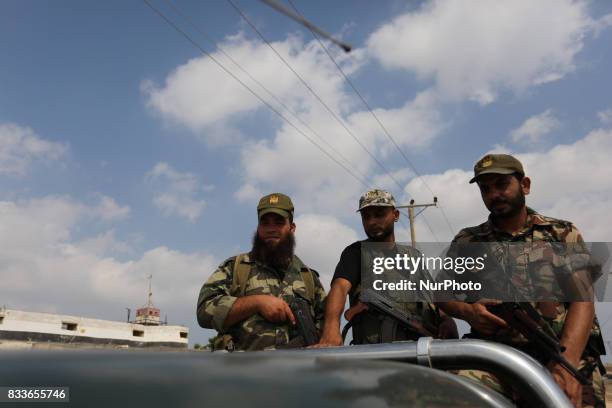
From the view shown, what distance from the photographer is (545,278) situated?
9.11 feet

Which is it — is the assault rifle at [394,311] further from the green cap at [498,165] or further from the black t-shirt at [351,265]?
the green cap at [498,165]

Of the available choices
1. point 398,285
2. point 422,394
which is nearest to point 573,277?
point 398,285

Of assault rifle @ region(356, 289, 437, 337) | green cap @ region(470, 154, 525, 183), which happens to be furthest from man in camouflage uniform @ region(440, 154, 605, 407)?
assault rifle @ region(356, 289, 437, 337)

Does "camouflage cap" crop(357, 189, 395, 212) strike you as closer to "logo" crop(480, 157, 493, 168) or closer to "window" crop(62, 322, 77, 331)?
"logo" crop(480, 157, 493, 168)

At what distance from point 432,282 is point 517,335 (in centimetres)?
72

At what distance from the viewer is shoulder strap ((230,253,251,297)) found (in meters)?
3.31

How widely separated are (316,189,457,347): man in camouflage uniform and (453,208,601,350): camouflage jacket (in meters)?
0.43

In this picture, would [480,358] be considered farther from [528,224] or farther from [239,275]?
[239,275]

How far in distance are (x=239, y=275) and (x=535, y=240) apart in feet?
5.69

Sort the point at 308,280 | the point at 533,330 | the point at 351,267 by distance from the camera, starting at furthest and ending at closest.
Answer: the point at 308,280, the point at 351,267, the point at 533,330

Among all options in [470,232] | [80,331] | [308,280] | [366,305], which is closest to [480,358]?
[366,305]

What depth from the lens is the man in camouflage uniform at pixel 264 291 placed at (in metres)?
3.04

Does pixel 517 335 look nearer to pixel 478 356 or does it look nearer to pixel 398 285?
pixel 398 285

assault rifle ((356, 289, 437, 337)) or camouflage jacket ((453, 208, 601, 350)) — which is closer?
camouflage jacket ((453, 208, 601, 350))
